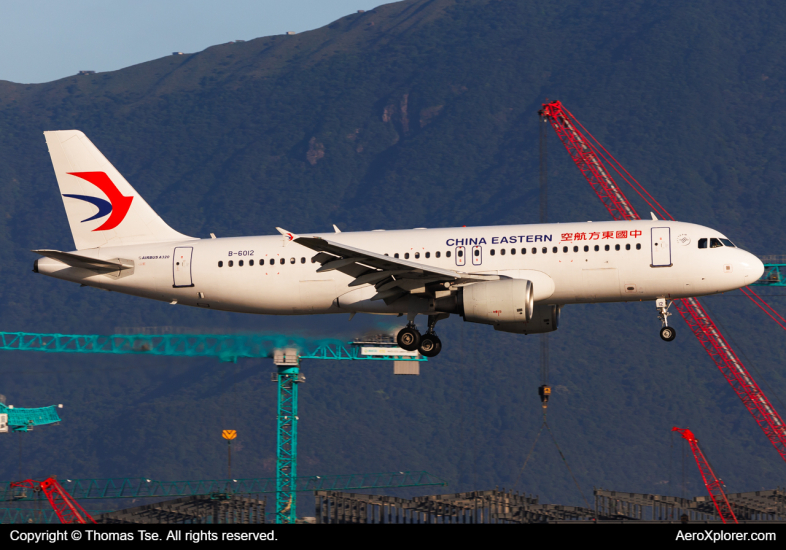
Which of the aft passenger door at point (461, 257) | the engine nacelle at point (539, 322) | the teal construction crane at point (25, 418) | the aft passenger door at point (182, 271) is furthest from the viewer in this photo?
the teal construction crane at point (25, 418)

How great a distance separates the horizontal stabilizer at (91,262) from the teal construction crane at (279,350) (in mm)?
20846

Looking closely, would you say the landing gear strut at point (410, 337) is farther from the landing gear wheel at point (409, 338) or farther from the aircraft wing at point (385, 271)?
the aircraft wing at point (385, 271)

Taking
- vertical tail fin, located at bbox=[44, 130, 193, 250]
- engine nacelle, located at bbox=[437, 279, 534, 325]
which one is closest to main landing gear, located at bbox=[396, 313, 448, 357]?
engine nacelle, located at bbox=[437, 279, 534, 325]

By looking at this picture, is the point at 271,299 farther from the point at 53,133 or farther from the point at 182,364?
the point at 182,364

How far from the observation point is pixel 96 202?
5234 centimetres

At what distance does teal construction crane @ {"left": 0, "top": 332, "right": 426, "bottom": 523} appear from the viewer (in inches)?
3073

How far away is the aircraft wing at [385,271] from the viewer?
140 feet

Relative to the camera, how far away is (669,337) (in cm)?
4709

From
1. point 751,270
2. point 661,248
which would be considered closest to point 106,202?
point 661,248

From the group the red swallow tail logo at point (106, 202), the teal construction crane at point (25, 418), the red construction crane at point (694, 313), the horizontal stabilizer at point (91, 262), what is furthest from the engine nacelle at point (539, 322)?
the teal construction crane at point (25, 418)

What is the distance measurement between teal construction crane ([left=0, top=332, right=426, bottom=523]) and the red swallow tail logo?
19.5 m

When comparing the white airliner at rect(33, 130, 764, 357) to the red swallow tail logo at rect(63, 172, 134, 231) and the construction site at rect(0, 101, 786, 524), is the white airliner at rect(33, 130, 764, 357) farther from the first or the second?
the construction site at rect(0, 101, 786, 524)
